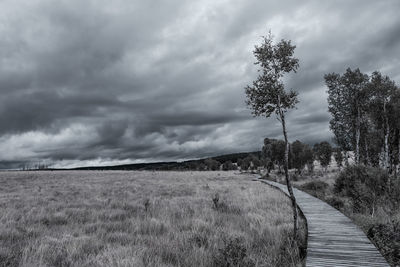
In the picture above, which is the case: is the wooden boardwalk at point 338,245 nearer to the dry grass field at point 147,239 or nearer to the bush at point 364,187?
the dry grass field at point 147,239

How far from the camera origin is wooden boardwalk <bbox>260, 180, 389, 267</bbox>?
456cm

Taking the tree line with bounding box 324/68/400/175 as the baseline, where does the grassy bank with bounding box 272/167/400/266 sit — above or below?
below

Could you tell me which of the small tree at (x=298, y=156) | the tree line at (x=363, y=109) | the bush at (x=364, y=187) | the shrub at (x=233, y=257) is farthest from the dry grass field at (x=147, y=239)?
the small tree at (x=298, y=156)

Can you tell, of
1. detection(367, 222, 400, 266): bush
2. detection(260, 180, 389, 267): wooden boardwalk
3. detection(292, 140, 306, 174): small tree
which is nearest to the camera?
detection(260, 180, 389, 267): wooden boardwalk

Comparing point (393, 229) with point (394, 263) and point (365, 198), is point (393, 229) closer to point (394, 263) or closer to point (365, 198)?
point (394, 263)

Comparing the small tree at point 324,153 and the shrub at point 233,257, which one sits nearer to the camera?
the shrub at point 233,257

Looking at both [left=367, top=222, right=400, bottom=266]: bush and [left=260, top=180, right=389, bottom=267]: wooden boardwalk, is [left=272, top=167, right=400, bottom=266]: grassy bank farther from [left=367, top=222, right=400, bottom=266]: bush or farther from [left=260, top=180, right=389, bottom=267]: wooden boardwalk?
[left=260, top=180, right=389, bottom=267]: wooden boardwalk

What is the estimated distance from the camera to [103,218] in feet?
32.4

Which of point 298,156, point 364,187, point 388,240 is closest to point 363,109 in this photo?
point 364,187

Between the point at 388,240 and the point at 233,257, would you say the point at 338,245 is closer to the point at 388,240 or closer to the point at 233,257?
the point at 388,240

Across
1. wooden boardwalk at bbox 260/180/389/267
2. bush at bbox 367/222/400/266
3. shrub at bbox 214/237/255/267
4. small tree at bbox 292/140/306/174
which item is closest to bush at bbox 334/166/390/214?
wooden boardwalk at bbox 260/180/389/267

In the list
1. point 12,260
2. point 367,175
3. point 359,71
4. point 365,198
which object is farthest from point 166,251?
point 359,71

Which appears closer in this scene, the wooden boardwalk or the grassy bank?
the wooden boardwalk

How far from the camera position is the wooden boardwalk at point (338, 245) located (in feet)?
15.0
